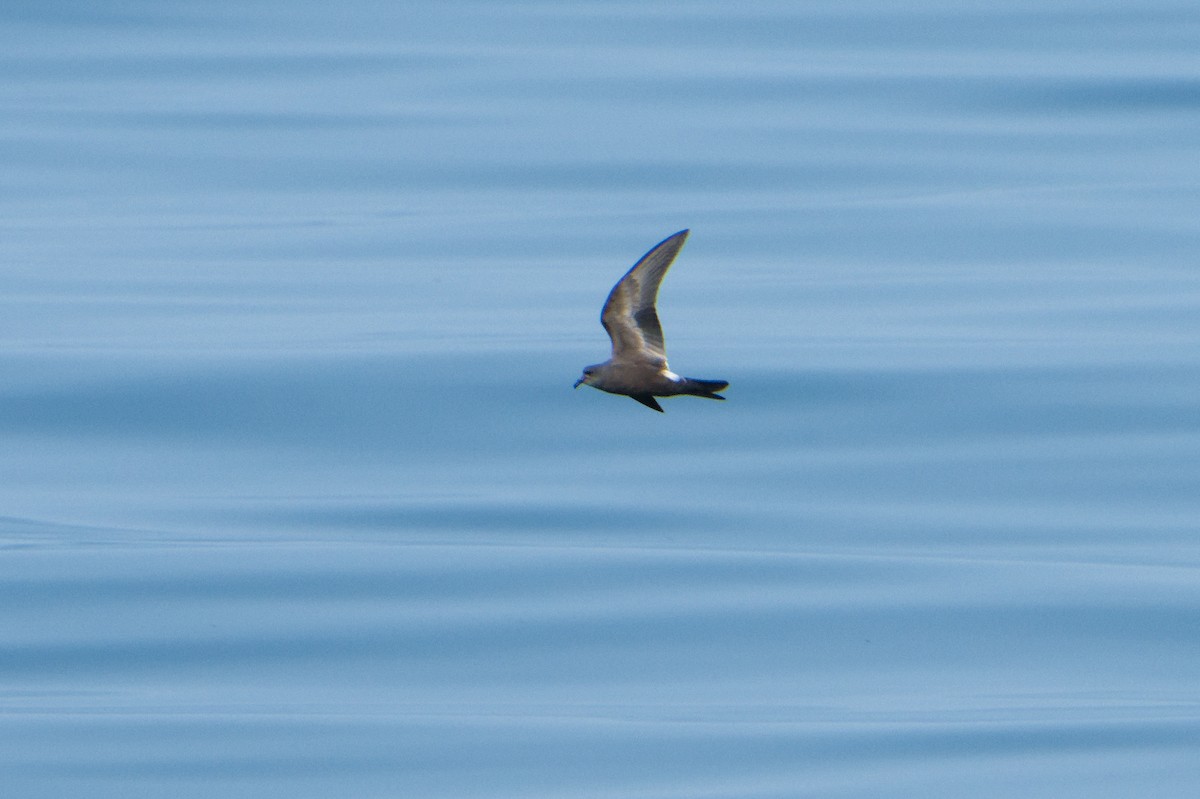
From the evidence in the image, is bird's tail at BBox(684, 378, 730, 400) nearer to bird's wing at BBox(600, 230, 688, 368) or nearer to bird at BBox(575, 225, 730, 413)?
bird at BBox(575, 225, 730, 413)

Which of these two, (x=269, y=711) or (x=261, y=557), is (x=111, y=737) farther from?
(x=261, y=557)

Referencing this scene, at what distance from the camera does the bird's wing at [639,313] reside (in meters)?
11.2

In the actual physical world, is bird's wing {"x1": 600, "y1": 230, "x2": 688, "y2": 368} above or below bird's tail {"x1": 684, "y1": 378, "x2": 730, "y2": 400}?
above

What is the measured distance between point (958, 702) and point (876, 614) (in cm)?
132

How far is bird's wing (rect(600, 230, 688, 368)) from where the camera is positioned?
11227mm

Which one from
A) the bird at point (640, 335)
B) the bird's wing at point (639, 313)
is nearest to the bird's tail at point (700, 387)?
the bird at point (640, 335)

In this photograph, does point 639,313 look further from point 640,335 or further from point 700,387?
point 700,387

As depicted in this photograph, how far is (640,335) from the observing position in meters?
11.4

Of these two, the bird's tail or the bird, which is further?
the bird

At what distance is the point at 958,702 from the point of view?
15.6m

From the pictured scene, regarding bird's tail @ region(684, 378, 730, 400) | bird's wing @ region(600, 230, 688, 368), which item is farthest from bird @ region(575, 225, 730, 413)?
bird's tail @ region(684, 378, 730, 400)

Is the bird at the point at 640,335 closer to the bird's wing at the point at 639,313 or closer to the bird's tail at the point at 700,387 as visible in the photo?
the bird's wing at the point at 639,313

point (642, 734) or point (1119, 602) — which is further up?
point (1119, 602)

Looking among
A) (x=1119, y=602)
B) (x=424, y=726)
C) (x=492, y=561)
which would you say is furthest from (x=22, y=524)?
(x=1119, y=602)
